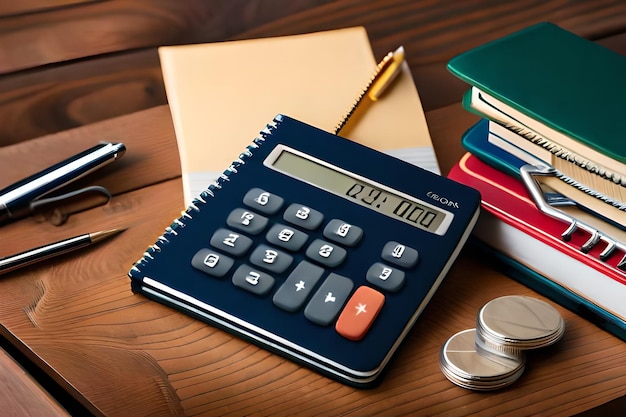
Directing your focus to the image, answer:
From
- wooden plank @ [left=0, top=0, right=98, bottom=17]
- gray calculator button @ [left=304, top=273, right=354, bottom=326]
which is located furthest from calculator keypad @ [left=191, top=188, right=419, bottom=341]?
wooden plank @ [left=0, top=0, right=98, bottom=17]

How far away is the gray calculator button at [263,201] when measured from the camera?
65 cm

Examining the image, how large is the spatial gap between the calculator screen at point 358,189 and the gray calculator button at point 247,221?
0.19 ft

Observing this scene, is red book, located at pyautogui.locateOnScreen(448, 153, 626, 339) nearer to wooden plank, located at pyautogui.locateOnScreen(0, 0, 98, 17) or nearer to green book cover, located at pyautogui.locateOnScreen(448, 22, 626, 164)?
green book cover, located at pyautogui.locateOnScreen(448, 22, 626, 164)

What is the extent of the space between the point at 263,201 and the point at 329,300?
0.36 feet

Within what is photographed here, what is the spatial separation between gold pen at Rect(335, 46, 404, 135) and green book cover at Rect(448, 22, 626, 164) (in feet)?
0.49

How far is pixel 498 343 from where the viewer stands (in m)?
0.57

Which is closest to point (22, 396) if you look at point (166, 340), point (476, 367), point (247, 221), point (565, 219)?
point (166, 340)

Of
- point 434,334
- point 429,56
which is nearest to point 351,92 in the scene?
point 429,56

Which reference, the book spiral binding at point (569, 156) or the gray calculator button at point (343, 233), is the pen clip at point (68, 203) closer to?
the gray calculator button at point (343, 233)

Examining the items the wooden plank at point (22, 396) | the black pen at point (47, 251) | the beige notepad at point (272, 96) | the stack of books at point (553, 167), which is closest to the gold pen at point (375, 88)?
the beige notepad at point (272, 96)

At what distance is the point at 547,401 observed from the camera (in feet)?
1.88

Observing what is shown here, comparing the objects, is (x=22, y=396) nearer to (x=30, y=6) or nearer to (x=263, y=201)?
(x=263, y=201)

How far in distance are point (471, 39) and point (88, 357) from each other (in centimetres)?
61

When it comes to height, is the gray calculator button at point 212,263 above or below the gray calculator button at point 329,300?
above
